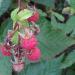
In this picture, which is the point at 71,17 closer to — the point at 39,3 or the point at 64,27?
the point at 64,27

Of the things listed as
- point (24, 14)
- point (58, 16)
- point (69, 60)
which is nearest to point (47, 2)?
point (58, 16)

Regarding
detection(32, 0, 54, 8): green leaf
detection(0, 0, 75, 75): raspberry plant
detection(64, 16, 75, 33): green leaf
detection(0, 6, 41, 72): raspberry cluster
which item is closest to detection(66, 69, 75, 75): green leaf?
detection(0, 0, 75, 75): raspberry plant

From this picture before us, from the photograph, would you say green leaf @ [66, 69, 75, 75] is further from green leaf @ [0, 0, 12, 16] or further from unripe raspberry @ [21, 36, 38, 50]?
unripe raspberry @ [21, 36, 38, 50]

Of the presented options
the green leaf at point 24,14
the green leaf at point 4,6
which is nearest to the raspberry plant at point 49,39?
the green leaf at point 4,6

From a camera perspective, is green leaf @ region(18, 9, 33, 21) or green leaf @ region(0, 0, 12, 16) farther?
green leaf @ region(0, 0, 12, 16)

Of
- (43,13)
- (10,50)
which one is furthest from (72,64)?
(10,50)

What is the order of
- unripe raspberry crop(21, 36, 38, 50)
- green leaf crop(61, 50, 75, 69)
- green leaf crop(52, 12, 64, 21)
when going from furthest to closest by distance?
green leaf crop(52, 12, 64, 21) → green leaf crop(61, 50, 75, 69) → unripe raspberry crop(21, 36, 38, 50)

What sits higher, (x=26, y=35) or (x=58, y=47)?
(x=26, y=35)

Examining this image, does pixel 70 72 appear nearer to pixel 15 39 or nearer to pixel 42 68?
pixel 42 68

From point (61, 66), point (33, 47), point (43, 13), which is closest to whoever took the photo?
point (33, 47)
